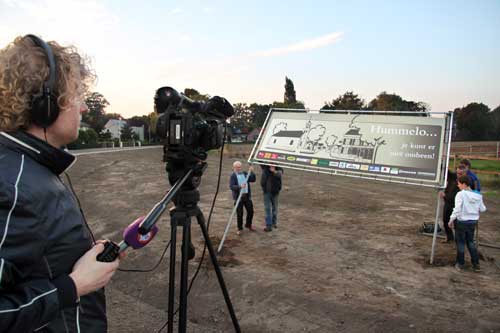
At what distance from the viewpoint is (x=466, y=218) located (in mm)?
5262

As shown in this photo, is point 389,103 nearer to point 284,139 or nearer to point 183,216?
point 284,139

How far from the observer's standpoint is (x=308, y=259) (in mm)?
5680

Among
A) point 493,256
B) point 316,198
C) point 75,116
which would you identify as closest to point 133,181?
point 316,198

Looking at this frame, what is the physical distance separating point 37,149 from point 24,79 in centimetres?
25

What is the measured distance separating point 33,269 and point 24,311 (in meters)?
0.13

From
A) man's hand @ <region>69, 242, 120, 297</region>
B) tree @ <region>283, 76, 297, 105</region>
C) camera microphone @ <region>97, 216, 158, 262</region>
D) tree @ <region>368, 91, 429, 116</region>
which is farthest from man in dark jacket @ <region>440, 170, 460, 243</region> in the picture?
tree @ <region>283, 76, 297, 105</region>

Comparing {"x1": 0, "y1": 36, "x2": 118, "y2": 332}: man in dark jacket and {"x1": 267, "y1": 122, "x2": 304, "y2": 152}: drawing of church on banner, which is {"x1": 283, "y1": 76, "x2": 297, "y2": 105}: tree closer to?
{"x1": 267, "y1": 122, "x2": 304, "y2": 152}: drawing of church on banner

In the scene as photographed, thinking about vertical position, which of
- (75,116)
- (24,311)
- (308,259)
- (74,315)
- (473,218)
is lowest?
(308,259)

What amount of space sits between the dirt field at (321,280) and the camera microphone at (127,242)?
236 cm

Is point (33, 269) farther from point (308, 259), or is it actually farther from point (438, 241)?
point (438, 241)

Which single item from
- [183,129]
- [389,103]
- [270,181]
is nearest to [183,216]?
[183,129]

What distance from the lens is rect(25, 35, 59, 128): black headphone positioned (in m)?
1.16

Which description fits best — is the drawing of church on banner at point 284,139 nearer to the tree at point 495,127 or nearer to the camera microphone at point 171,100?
the camera microphone at point 171,100

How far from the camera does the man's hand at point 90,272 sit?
45.5 inches
